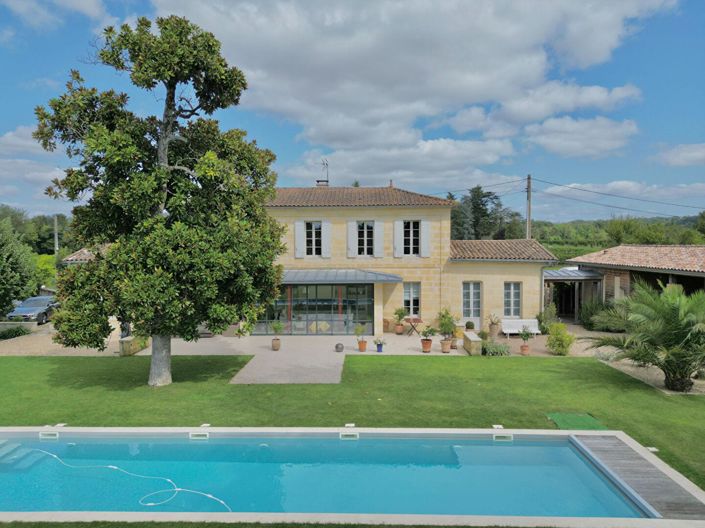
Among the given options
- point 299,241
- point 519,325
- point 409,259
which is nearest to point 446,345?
point 519,325

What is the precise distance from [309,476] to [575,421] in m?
6.23

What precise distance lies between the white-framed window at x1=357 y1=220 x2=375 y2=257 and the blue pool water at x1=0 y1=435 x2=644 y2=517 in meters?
14.4

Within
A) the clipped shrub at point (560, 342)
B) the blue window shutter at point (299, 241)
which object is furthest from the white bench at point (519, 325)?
the blue window shutter at point (299, 241)

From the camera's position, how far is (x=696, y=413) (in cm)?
1129

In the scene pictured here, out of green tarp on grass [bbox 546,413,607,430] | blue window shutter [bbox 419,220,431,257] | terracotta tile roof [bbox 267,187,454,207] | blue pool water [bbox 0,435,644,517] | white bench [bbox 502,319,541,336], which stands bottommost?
blue pool water [bbox 0,435,644,517]

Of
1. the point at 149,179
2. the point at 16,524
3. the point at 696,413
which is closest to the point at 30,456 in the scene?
the point at 16,524

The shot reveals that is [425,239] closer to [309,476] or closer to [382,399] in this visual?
[382,399]

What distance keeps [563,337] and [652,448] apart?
29.5 feet

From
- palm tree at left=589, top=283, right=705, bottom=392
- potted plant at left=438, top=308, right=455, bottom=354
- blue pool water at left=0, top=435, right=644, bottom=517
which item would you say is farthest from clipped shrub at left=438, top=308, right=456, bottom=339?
blue pool water at left=0, top=435, right=644, bottom=517

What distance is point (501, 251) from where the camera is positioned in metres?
24.2

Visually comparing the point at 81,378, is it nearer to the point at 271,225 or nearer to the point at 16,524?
the point at 271,225

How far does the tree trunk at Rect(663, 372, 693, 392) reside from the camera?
13023 mm

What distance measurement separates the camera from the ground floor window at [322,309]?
22734 mm

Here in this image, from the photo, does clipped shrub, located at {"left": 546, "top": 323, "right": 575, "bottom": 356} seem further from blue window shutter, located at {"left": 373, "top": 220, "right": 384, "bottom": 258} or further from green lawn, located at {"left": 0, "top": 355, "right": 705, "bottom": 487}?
blue window shutter, located at {"left": 373, "top": 220, "right": 384, "bottom": 258}
